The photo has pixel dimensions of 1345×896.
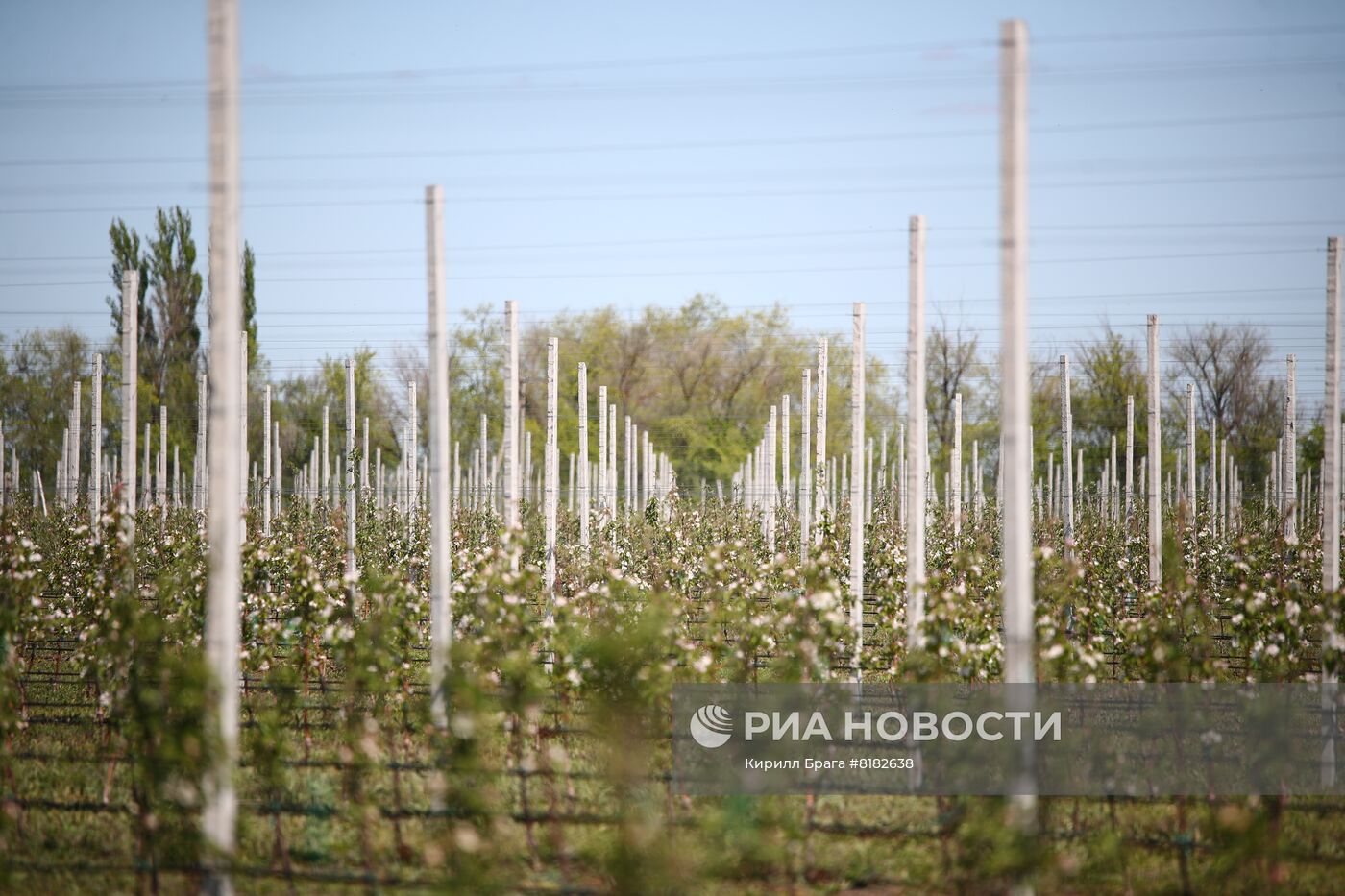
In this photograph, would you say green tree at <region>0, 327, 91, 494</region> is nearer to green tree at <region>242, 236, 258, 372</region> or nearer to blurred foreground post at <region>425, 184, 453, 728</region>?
green tree at <region>242, 236, 258, 372</region>

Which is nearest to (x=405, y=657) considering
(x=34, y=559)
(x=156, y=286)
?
(x=34, y=559)

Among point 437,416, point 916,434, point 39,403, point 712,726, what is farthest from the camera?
point 39,403

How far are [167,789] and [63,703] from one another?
516cm

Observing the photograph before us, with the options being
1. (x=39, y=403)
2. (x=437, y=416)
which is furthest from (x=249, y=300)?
(x=437, y=416)

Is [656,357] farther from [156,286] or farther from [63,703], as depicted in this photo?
[63,703]

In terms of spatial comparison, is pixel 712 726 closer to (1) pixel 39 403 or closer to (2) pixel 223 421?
(2) pixel 223 421

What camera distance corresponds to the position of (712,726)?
295 inches

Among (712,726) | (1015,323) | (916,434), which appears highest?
(1015,323)

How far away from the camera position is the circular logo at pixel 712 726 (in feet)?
24.5

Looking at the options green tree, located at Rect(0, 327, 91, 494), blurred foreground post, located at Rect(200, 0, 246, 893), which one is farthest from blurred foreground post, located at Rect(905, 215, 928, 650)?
green tree, located at Rect(0, 327, 91, 494)

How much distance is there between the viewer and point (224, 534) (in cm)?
469

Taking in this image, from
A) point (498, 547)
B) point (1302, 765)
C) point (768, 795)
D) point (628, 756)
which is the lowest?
point (1302, 765)

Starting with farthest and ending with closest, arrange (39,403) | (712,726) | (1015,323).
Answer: (39,403), (712,726), (1015,323)

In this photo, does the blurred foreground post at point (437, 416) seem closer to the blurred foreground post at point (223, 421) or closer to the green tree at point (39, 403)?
the blurred foreground post at point (223, 421)
